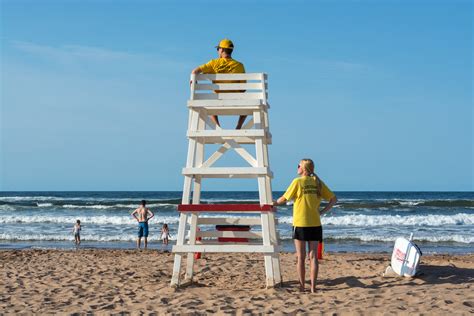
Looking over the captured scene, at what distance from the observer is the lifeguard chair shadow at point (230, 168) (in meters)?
7.46

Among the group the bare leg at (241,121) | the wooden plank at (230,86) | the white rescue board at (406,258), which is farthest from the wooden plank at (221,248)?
the white rescue board at (406,258)

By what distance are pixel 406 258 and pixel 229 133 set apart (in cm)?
290

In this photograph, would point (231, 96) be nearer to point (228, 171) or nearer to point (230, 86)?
point (230, 86)

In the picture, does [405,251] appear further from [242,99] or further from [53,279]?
[53,279]

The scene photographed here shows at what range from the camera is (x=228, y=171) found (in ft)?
24.6

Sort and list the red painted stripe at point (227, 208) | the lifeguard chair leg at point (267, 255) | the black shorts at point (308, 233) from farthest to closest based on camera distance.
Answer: the lifeguard chair leg at point (267, 255) → the red painted stripe at point (227, 208) → the black shorts at point (308, 233)

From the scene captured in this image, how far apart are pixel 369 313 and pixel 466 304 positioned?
43.9 inches

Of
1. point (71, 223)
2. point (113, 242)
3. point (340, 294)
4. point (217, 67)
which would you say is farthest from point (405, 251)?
point (71, 223)

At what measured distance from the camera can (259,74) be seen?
7.71 metres

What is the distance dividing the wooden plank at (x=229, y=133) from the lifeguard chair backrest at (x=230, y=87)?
42 cm

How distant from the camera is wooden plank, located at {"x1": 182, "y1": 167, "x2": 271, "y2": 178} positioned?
7395 millimetres

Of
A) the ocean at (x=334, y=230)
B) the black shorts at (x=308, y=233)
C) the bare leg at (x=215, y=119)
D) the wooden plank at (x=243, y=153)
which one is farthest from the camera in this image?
the ocean at (x=334, y=230)

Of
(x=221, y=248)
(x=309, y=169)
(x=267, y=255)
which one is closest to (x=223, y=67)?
(x=309, y=169)

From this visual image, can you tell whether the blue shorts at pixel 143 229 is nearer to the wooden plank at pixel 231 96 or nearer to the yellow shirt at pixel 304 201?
the wooden plank at pixel 231 96
